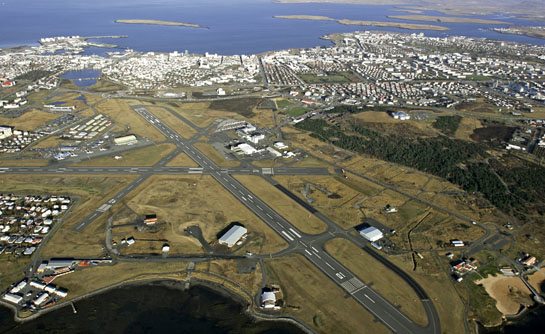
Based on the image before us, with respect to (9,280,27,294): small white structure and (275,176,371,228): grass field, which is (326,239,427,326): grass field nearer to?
(275,176,371,228): grass field

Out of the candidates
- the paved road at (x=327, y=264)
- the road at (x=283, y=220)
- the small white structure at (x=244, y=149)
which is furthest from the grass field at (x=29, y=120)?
the small white structure at (x=244, y=149)

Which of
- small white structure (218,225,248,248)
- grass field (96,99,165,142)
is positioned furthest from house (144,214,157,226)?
grass field (96,99,165,142)

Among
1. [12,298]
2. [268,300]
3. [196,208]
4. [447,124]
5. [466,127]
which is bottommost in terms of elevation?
[12,298]

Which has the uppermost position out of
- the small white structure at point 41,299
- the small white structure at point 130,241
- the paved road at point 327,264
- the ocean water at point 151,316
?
the paved road at point 327,264

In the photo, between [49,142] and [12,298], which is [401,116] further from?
[12,298]

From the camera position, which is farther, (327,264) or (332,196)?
(332,196)

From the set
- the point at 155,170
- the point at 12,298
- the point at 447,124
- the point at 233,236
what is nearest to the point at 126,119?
the point at 155,170

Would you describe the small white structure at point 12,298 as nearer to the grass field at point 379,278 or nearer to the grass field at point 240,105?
the grass field at point 379,278
